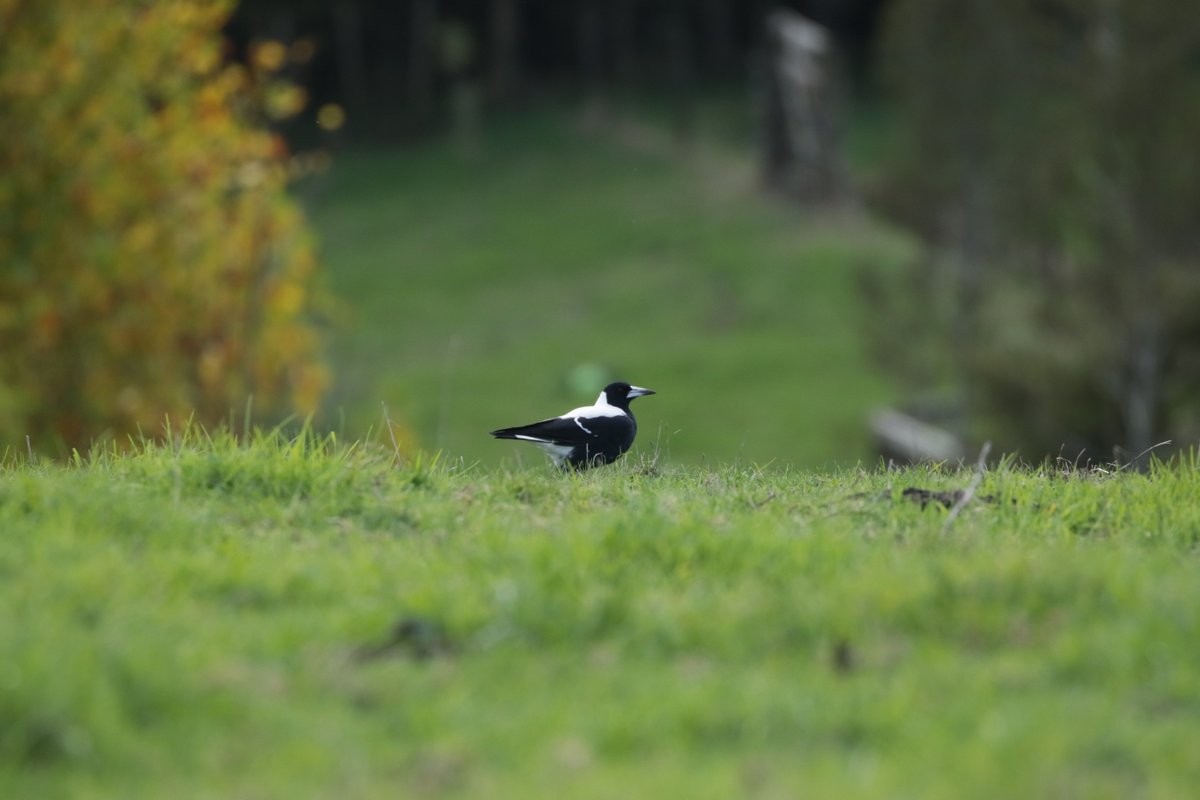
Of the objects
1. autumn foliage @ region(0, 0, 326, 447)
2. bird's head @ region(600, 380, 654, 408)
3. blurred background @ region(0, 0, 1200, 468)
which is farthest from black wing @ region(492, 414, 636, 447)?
autumn foliage @ region(0, 0, 326, 447)

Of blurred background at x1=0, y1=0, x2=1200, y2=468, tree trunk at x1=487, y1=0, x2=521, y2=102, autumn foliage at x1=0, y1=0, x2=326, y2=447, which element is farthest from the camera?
tree trunk at x1=487, y1=0, x2=521, y2=102

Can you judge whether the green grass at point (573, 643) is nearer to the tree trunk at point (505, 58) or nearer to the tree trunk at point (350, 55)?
the tree trunk at point (350, 55)

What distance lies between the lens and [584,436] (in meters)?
8.30

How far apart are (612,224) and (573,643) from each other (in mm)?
40388

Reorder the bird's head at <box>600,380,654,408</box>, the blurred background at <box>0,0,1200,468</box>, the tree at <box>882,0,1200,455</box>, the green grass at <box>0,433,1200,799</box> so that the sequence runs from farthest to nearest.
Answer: the tree at <box>882,0,1200,455</box> → the blurred background at <box>0,0,1200,468</box> → the bird's head at <box>600,380,654,408</box> → the green grass at <box>0,433,1200,799</box>

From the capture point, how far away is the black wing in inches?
327

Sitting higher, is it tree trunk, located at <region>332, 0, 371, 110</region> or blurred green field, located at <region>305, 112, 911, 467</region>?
tree trunk, located at <region>332, 0, 371, 110</region>

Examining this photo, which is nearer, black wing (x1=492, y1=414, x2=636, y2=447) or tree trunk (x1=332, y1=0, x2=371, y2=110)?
black wing (x1=492, y1=414, x2=636, y2=447)

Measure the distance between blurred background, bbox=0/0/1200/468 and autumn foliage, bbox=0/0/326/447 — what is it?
33mm

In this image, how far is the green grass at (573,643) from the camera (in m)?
4.31

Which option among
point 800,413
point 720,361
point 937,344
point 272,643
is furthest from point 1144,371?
point 272,643

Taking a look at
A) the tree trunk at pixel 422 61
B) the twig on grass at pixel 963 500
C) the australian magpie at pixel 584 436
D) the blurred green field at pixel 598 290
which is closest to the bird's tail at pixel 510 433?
the australian magpie at pixel 584 436

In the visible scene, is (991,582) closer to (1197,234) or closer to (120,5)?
(120,5)

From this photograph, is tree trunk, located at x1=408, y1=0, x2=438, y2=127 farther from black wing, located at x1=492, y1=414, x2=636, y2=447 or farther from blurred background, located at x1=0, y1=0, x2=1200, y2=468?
black wing, located at x1=492, y1=414, x2=636, y2=447
